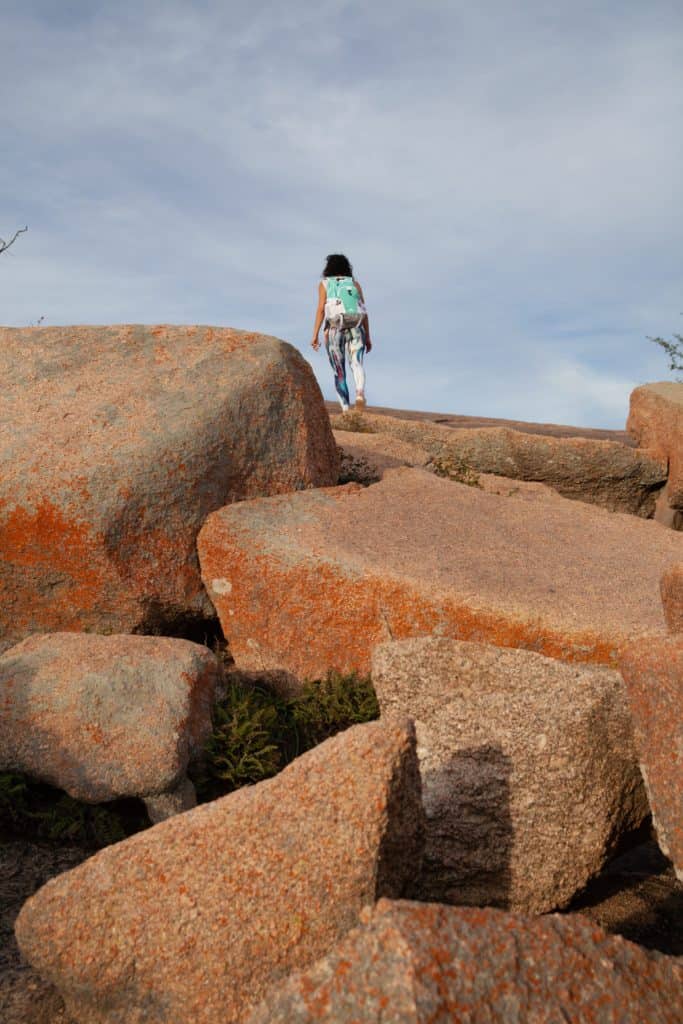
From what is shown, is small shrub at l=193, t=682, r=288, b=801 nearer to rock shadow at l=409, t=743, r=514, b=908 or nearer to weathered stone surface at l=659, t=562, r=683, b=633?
rock shadow at l=409, t=743, r=514, b=908

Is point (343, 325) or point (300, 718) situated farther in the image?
point (343, 325)

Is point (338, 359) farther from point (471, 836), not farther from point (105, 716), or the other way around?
point (471, 836)

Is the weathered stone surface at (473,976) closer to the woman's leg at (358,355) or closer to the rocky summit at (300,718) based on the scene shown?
the rocky summit at (300,718)

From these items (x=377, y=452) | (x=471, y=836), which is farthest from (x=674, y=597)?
(x=377, y=452)

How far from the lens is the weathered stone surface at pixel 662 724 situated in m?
3.48

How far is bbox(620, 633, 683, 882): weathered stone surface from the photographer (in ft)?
11.4

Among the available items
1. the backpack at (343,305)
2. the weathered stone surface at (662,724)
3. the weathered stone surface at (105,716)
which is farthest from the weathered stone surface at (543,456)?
the weathered stone surface at (662,724)

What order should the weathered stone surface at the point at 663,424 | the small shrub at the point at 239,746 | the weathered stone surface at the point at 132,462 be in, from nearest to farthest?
the small shrub at the point at 239,746
the weathered stone surface at the point at 132,462
the weathered stone surface at the point at 663,424

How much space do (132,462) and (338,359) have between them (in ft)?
24.2

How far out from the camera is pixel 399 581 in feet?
19.1

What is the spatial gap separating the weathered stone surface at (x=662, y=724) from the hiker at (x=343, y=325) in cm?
976

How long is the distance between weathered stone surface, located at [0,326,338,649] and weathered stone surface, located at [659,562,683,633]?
3181mm

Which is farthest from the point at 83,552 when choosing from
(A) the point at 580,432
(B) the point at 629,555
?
(A) the point at 580,432

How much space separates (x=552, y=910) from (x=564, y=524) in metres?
3.64
